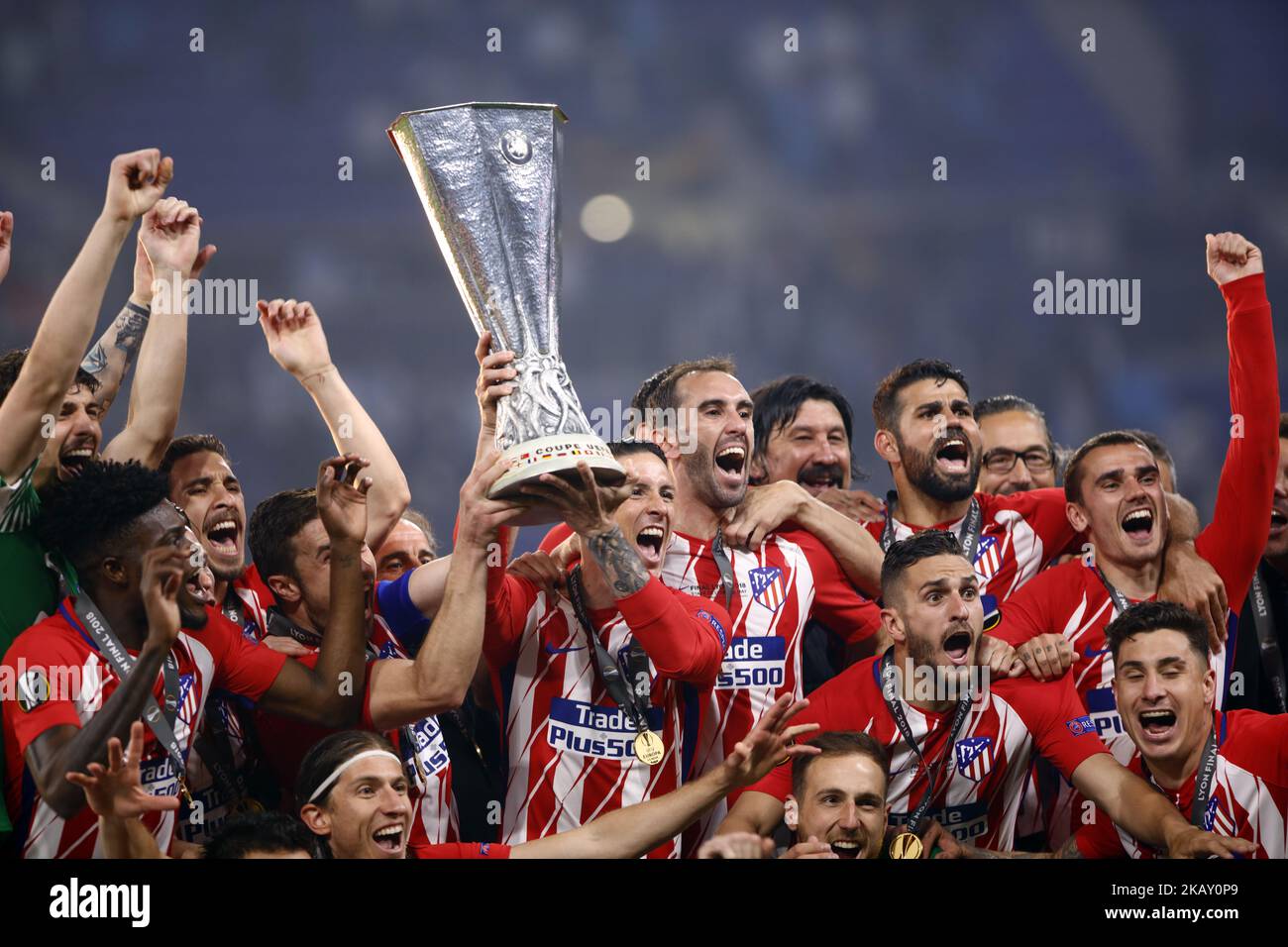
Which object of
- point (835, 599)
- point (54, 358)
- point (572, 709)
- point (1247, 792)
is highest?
point (54, 358)

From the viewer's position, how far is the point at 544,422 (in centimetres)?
281

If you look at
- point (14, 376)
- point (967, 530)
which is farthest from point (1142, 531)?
point (14, 376)

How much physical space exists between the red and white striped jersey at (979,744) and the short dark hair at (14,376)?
1729mm

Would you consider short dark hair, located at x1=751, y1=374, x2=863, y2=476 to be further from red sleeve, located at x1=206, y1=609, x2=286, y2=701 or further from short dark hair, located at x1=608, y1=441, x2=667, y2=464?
red sleeve, located at x1=206, y1=609, x2=286, y2=701

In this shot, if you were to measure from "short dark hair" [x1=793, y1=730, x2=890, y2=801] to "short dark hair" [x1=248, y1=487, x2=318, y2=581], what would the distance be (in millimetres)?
1197

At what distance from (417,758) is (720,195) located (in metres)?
4.77

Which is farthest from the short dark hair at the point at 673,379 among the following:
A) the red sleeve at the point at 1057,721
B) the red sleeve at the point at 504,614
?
the red sleeve at the point at 1057,721

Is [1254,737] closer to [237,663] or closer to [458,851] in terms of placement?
[458,851]

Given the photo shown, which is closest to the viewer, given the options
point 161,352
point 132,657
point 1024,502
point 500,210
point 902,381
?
point 132,657

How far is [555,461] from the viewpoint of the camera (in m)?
2.75

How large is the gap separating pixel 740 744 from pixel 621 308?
15.5ft

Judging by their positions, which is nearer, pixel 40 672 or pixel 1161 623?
pixel 40 672

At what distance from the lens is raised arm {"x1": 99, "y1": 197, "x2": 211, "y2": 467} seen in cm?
326
